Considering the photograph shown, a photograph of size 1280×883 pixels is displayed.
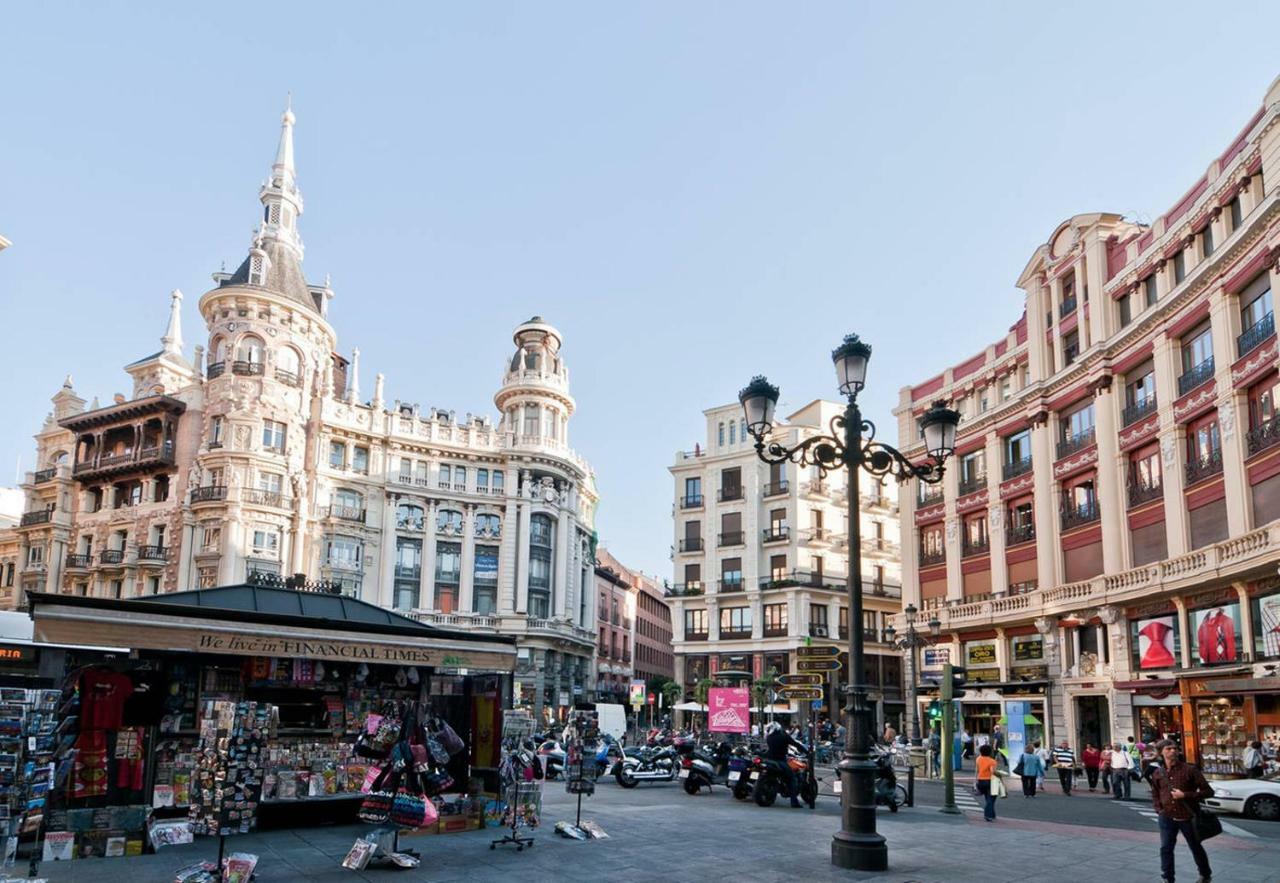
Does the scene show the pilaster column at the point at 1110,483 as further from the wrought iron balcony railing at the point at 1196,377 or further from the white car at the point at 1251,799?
the white car at the point at 1251,799

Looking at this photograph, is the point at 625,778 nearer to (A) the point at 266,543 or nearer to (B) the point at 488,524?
(A) the point at 266,543

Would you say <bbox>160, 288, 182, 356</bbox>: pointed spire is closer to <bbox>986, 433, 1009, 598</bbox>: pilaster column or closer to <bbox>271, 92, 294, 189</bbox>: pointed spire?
<bbox>271, 92, 294, 189</bbox>: pointed spire

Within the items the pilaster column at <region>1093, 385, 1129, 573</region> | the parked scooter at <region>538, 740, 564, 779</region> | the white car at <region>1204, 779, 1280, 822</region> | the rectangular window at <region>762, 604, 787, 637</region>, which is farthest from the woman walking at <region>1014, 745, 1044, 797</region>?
the rectangular window at <region>762, 604, 787, 637</region>

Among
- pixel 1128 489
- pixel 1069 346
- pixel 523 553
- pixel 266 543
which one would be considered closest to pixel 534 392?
pixel 523 553

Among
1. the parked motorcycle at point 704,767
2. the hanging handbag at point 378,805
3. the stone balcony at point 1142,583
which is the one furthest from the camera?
the stone balcony at point 1142,583

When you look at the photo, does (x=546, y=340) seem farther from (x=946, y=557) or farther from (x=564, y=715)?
(x=946, y=557)

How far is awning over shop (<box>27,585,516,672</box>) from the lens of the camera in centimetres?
1090

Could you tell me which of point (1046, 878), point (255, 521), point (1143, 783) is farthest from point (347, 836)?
point (255, 521)

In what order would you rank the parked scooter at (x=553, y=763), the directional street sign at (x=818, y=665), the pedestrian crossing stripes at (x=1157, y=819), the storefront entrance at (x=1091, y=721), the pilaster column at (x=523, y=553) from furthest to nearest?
the pilaster column at (x=523, y=553) → the storefront entrance at (x=1091, y=721) → the parked scooter at (x=553, y=763) → the directional street sign at (x=818, y=665) → the pedestrian crossing stripes at (x=1157, y=819)

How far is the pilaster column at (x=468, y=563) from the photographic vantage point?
61.9m

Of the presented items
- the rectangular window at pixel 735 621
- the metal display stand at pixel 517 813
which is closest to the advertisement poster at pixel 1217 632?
the metal display stand at pixel 517 813

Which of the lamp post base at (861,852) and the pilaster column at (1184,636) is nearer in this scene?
the lamp post base at (861,852)

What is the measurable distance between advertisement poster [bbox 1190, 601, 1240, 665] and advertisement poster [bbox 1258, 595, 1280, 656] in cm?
122

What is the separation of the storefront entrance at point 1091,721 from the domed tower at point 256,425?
4105 centimetres
